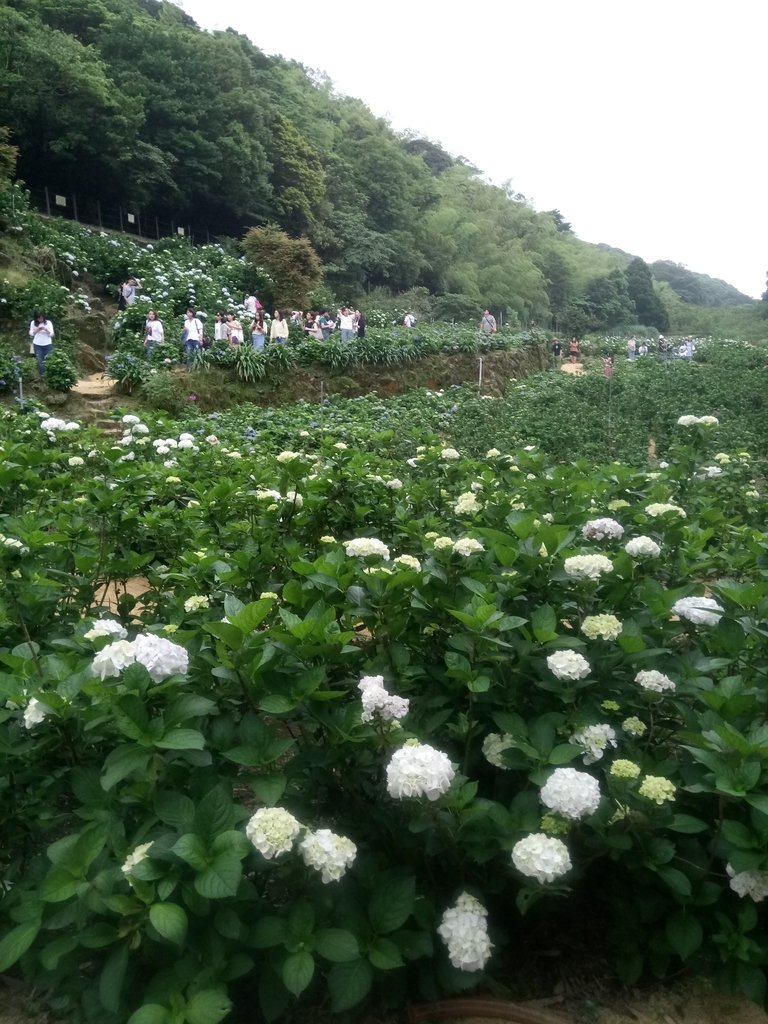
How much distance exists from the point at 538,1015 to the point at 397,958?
1.23 feet

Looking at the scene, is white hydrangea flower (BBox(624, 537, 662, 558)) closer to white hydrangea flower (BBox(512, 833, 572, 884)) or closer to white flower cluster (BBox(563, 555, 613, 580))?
white flower cluster (BBox(563, 555, 613, 580))

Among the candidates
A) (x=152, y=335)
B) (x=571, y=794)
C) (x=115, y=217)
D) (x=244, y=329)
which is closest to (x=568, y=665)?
(x=571, y=794)

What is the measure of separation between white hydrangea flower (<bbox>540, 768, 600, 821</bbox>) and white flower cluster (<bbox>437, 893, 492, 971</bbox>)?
0.25 metres

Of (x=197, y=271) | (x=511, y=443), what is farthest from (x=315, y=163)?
(x=511, y=443)

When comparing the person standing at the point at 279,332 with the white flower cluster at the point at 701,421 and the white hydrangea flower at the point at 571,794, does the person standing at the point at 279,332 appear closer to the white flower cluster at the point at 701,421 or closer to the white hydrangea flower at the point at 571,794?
the white flower cluster at the point at 701,421

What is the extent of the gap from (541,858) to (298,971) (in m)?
0.46

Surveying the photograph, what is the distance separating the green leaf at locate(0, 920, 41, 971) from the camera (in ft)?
4.24

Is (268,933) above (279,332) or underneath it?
underneath

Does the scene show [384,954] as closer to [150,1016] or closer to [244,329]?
[150,1016]

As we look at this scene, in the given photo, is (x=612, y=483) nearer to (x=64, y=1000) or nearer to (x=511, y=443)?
(x=64, y=1000)

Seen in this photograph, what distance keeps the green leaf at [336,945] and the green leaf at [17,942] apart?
1.65 ft

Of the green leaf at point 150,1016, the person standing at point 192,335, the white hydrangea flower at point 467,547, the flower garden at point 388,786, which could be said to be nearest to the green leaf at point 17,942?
the flower garden at point 388,786

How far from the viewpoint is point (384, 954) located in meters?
1.36

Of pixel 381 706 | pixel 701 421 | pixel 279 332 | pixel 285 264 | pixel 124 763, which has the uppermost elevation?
pixel 285 264
